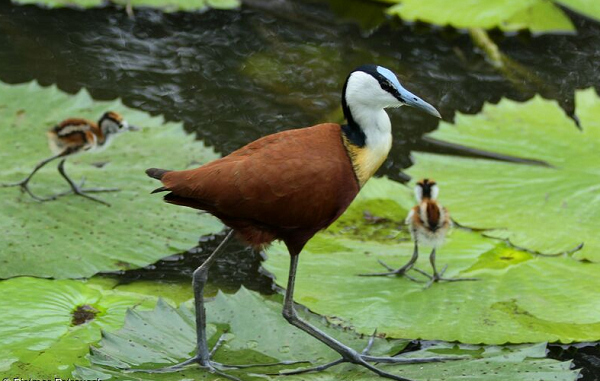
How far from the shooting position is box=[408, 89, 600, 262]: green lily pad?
4807 mm

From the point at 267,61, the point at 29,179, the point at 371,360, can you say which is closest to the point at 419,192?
the point at 371,360

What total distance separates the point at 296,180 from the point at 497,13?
412 centimetres

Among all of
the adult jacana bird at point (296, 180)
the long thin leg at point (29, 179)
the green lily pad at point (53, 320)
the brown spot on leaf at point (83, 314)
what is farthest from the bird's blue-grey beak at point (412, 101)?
the long thin leg at point (29, 179)

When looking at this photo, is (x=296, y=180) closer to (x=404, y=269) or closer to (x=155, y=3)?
(x=404, y=269)

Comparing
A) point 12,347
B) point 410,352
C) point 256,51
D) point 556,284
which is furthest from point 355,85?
point 256,51

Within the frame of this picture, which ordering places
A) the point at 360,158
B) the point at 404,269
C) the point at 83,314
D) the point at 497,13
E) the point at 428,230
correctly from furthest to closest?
1. the point at 497,13
2. the point at 404,269
3. the point at 428,230
4. the point at 83,314
5. the point at 360,158

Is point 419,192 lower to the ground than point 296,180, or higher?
lower

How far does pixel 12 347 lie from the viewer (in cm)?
381

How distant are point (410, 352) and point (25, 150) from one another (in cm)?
247

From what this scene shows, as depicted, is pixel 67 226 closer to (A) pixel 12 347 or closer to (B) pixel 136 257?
(B) pixel 136 257

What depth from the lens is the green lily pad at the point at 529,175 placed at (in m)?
4.81

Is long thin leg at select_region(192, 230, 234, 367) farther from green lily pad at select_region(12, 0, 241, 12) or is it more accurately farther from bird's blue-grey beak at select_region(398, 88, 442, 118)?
green lily pad at select_region(12, 0, 241, 12)

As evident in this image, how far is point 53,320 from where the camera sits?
3996 mm

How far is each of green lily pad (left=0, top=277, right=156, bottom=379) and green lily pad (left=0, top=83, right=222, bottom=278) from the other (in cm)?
13
